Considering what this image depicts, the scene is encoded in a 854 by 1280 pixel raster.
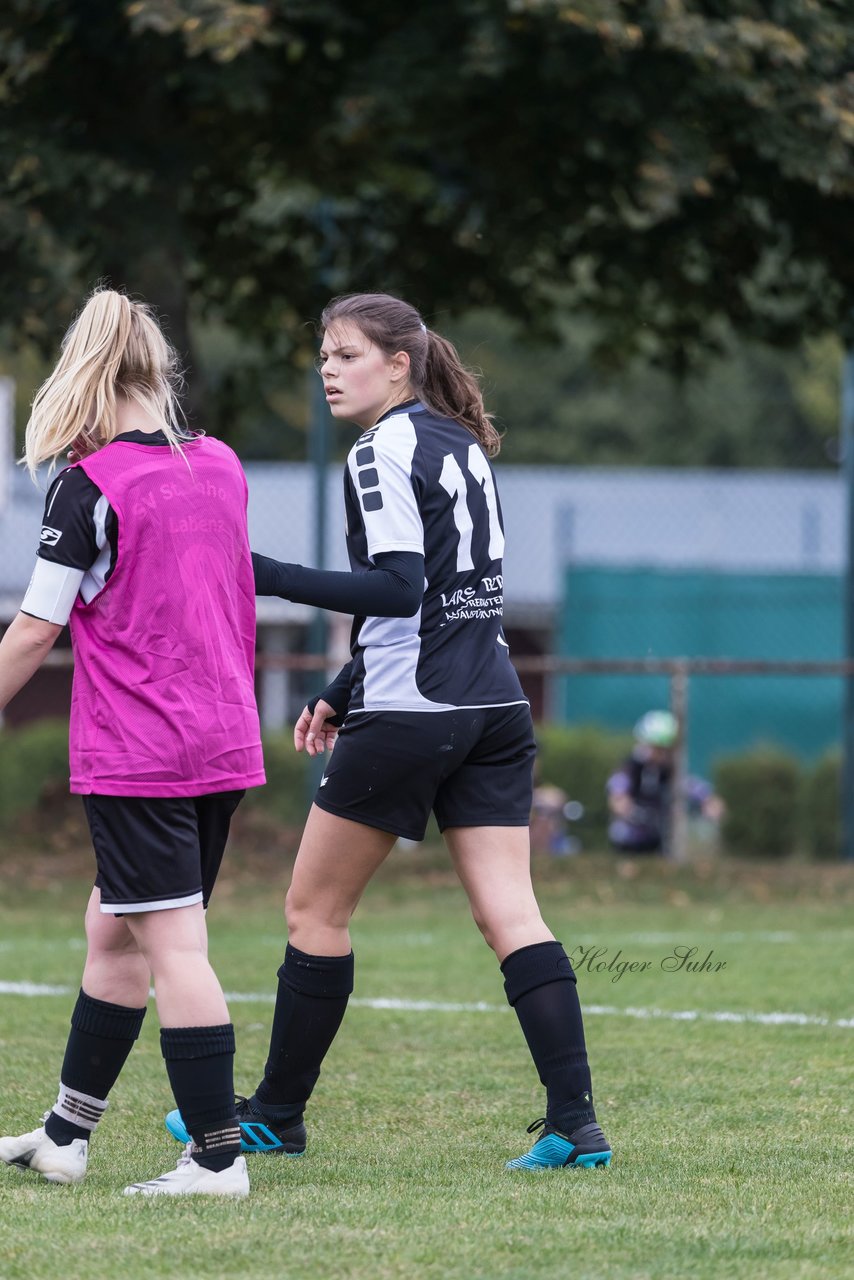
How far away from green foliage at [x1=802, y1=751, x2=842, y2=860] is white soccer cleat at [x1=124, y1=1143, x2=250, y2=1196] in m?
12.3

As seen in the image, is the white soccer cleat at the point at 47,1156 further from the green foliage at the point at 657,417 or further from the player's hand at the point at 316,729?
the green foliage at the point at 657,417

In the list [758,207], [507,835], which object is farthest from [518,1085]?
[758,207]

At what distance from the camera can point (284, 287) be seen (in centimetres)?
1364

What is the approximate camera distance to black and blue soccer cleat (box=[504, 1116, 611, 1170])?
13.6ft

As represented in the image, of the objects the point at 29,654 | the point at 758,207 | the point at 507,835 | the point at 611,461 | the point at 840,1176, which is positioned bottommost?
the point at 611,461

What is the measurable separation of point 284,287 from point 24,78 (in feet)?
11.4

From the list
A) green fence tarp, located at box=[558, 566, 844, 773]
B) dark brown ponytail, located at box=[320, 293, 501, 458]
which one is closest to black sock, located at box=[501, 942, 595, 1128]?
dark brown ponytail, located at box=[320, 293, 501, 458]

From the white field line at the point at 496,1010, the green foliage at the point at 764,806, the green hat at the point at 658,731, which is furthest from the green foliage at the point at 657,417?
the white field line at the point at 496,1010

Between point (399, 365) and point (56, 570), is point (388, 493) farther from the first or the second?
point (56, 570)

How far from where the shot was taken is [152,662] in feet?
12.6

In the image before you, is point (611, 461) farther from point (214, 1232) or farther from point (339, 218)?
point (214, 1232)

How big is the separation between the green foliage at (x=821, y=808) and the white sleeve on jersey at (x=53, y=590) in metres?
12.6

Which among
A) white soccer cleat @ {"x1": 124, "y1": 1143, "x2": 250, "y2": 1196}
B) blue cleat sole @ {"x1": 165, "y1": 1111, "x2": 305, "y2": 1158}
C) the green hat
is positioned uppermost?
white soccer cleat @ {"x1": 124, "y1": 1143, "x2": 250, "y2": 1196}

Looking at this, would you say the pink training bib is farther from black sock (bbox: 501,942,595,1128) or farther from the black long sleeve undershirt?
black sock (bbox: 501,942,595,1128)
